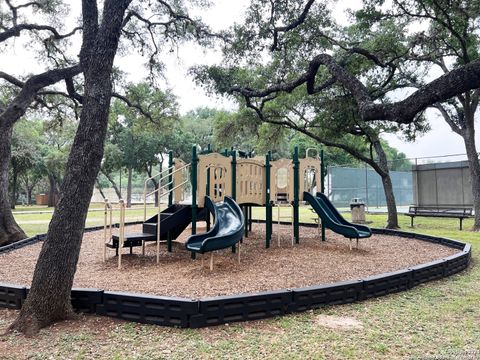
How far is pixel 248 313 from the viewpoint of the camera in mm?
3801

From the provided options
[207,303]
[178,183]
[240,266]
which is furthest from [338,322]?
[178,183]

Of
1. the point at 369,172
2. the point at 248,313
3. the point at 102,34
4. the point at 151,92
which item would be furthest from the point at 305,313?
the point at 369,172

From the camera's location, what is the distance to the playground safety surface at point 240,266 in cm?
493

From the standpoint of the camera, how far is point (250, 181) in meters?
8.03

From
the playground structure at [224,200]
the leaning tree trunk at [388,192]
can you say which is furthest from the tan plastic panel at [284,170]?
the leaning tree trunk at [388,192]

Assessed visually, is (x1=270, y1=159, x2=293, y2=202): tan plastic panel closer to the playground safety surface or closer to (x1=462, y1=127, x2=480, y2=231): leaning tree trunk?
the playground safety surface

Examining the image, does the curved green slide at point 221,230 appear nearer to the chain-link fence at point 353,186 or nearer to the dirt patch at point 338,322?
the dirt patch at point 338,322

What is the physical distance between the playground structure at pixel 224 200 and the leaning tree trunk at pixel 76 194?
2.16 meters

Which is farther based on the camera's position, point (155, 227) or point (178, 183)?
point (178, 183)

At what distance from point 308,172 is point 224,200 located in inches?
111

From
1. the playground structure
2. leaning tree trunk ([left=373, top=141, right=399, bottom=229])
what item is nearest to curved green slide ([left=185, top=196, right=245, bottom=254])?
the playground structure

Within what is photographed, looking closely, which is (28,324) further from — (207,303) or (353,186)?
(353,186)

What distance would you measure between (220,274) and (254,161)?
316cm

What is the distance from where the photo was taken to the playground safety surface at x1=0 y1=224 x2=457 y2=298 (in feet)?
16.2
